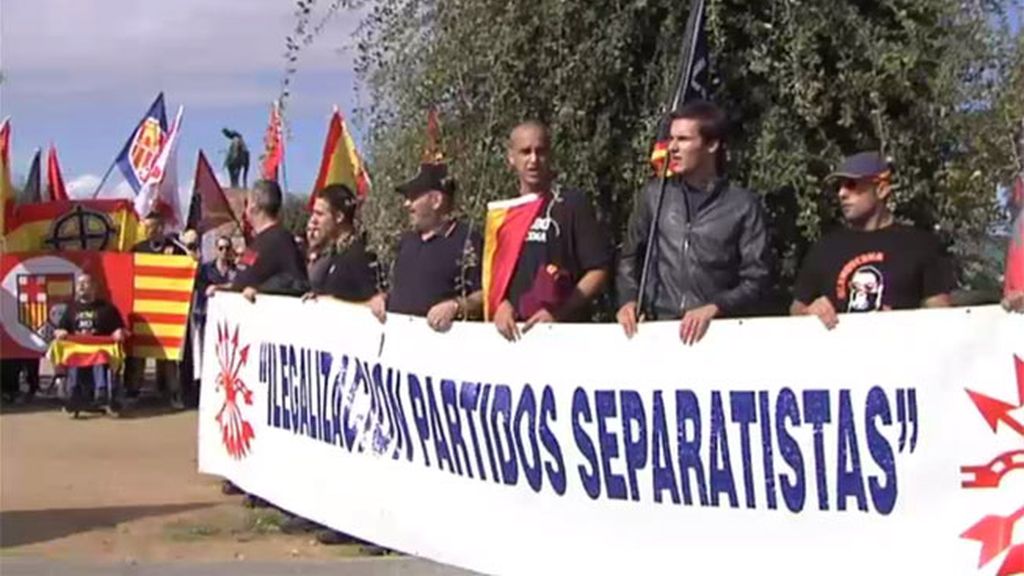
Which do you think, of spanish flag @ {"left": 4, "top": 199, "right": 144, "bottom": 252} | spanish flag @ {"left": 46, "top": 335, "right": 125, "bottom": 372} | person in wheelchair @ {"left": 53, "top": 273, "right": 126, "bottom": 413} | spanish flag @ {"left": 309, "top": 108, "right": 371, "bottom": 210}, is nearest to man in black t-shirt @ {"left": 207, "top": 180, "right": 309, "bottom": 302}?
spanish flag @ {"left": 309, "top": 108, "right": 371, "bottom": 210}

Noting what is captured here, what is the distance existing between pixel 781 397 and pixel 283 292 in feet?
14.0

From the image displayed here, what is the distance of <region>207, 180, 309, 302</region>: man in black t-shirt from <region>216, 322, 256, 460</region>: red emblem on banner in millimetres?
302

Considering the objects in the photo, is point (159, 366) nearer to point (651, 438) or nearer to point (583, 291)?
point (583, 291)

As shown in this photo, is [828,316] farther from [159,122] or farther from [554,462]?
[159,122]

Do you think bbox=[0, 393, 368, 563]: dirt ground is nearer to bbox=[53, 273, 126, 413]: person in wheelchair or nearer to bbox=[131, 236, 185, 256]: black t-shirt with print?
bbox=[53, 273, 126, 413]: person in wheelchair

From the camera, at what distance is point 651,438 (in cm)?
605

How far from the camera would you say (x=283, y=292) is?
30.5ft

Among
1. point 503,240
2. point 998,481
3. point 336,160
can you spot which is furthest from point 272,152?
point 998,481

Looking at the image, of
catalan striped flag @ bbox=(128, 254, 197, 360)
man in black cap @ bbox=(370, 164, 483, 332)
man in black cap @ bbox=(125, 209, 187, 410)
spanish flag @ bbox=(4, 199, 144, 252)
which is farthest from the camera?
spanish flag @ bbox=(4, 199, 144, 252)

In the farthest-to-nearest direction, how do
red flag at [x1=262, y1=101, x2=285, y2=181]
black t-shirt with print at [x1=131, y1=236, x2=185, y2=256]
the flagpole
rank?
black t-shirt with print at [x1=131, y1=236, x2=185, y2=256] < red flag at [x1=262, y1=101, x2=285, y2=181] < the flagpole

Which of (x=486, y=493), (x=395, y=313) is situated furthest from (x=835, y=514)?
(x=395, y=313)

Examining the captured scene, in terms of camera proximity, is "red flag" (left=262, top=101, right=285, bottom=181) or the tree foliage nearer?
the tree foliage

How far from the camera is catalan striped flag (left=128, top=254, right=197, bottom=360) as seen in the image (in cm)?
1523

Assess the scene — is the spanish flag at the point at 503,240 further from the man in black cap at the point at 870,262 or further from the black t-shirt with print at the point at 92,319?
the black t-shirt with print at the point at 92,319
